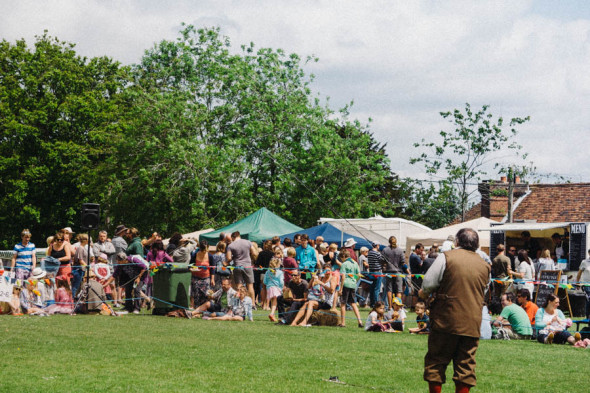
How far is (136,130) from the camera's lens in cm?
4072

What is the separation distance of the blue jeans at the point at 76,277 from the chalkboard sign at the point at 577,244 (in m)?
14.0

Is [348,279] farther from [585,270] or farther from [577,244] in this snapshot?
[577,244]

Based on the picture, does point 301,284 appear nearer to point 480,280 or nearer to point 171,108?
point 480,280

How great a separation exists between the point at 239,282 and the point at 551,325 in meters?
7.50

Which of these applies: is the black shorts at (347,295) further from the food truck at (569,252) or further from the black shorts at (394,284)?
the food truck at (569,252)

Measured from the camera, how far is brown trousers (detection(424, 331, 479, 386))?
23.0 ft

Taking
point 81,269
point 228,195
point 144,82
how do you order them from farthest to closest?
point 144,82 → point 228,195 → point 81,269

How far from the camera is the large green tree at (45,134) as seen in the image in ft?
151

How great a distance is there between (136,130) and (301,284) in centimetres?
2571

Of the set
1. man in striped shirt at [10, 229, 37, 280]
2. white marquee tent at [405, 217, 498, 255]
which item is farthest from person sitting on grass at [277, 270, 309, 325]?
white marquee tent at [405, 217, 498, 255]

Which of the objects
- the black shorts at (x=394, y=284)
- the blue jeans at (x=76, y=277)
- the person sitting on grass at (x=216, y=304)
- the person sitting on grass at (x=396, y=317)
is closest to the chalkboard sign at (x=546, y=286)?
the black shorts at (x=394, y=284)

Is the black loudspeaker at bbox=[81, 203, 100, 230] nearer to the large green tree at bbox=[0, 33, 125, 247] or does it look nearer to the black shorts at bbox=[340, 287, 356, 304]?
the black shorts at bbox=[340, 287, 356, 304]

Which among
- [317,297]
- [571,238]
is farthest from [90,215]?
[571,238]

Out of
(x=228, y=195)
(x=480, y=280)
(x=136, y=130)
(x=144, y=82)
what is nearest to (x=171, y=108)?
(x=136, y=130)
